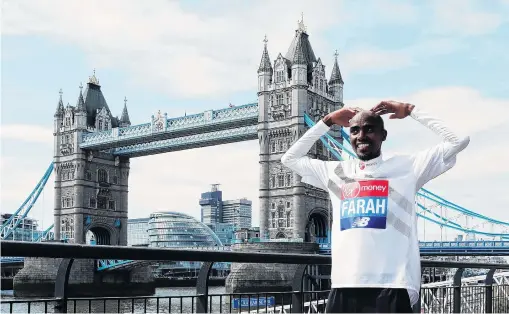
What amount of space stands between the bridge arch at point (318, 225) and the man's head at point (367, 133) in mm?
38624

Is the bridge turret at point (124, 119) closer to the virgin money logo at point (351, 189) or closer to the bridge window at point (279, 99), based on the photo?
the bridge window at point (279, 99)

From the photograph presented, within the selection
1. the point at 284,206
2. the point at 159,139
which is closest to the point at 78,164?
the point at 159,139

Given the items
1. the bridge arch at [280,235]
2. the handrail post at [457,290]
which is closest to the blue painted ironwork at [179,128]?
the bridge arch at [280,235]

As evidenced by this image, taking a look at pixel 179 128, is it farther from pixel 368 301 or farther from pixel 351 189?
pixel 368 301

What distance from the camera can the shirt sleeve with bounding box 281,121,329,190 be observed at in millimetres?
3105

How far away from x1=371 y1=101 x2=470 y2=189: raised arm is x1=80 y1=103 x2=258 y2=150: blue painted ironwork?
40.4 meters

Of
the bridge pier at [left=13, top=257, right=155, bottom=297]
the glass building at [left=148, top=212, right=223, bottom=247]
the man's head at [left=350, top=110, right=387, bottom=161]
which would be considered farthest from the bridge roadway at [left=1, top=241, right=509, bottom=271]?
the glass building at [left=148, top=212, right=223, bottom=247]

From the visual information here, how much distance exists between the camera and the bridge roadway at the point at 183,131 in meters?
43.8

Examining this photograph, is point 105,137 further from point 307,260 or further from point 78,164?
point 307,260

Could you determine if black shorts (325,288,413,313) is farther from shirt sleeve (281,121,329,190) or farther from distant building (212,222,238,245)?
distant building (212,222,238,245)

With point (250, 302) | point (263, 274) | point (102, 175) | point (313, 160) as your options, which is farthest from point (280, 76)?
point (313, 160)

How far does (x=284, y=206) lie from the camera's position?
4128 cm

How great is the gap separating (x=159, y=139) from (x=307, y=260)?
149ft

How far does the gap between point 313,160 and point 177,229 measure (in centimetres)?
8022
